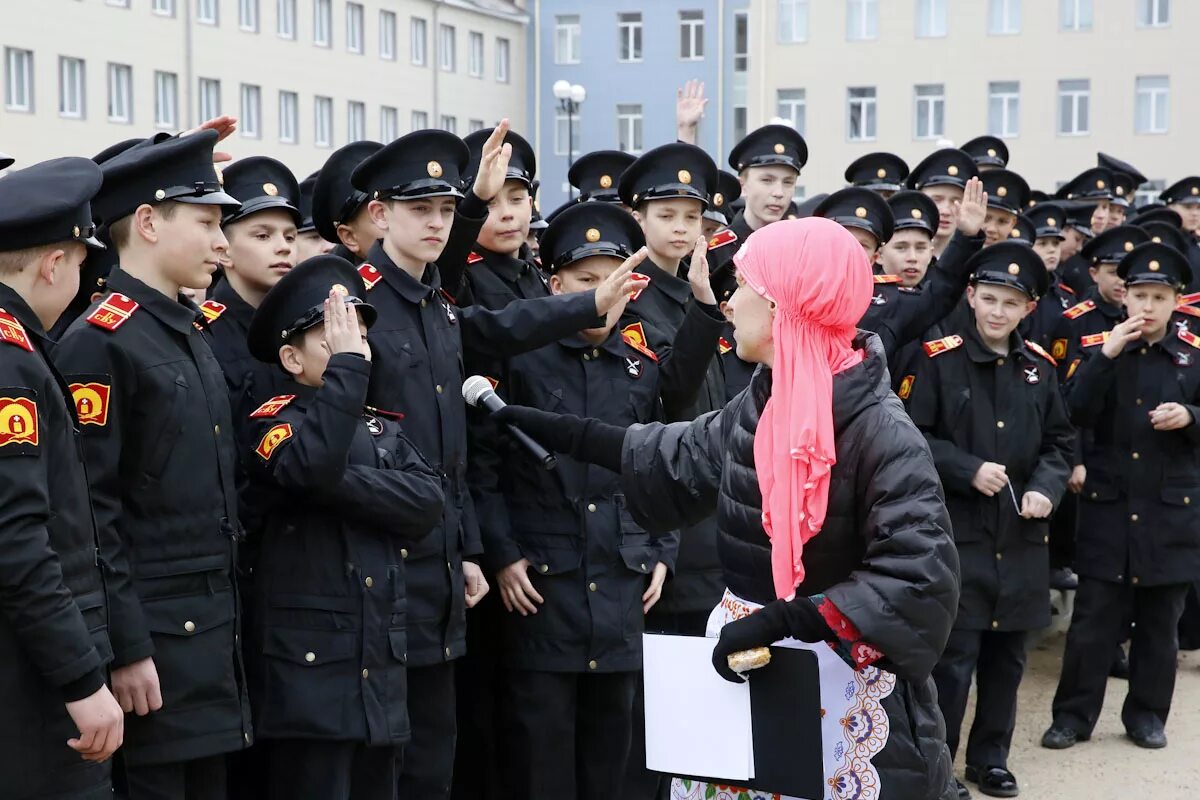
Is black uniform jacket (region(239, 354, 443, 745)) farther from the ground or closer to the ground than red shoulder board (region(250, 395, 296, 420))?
closer to the ground

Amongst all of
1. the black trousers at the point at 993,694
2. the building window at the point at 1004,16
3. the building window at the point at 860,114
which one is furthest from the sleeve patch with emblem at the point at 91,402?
the building window at the point at 1004,16

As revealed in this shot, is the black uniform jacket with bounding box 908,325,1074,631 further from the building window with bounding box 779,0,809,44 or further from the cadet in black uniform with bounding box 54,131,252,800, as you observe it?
the building window with bounding box 779,0,809,44

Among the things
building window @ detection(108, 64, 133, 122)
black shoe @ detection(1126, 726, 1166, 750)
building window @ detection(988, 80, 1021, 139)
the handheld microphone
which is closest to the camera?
the handheld microphone

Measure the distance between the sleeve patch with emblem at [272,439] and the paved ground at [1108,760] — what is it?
3.89 m

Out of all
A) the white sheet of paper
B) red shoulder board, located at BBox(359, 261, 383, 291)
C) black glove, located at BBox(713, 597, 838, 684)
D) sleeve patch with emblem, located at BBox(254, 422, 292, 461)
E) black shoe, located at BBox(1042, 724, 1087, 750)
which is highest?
red shoulder board, located at BBox(359, 261, 383, 291)

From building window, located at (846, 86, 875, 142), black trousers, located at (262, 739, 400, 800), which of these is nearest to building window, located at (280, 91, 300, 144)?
building window, located at (846, 86, 875, 142)

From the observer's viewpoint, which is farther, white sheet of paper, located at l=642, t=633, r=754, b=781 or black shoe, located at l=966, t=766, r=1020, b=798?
black shoe, located at l=966, t=766, r=1020, b=798

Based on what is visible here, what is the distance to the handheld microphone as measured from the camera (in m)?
4.27

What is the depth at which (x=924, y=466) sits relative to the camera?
3555 mm

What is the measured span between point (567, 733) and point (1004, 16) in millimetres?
42503

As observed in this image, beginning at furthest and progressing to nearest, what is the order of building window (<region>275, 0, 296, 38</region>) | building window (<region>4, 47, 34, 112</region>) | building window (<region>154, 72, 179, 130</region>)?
1. building window (<region>275, 0, 296, 38</region>)
2. building window (<region>154, 72, 179, 130</region>)
3. building window (<region>4, 47, 34, 112</region>)

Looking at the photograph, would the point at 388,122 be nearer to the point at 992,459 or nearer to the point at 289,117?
the point at 289,117

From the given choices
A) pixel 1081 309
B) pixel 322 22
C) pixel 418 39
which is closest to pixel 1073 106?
pixel 418 39

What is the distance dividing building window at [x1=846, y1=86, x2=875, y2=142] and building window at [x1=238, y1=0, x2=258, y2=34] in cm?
1706
